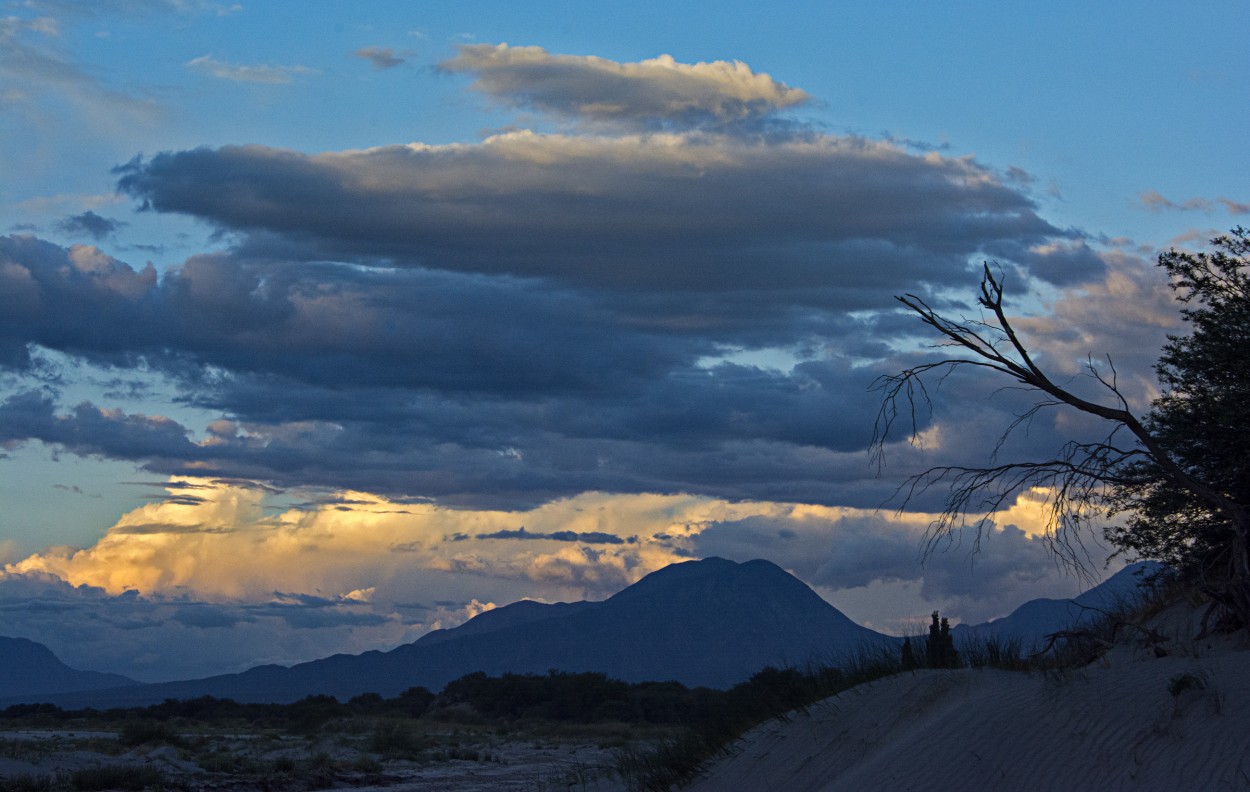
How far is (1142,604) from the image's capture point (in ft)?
83.5

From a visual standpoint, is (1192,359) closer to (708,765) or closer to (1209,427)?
(1209,427)

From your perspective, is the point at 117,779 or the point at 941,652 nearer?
the point at 941,652

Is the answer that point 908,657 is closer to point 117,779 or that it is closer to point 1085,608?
point 1085,608

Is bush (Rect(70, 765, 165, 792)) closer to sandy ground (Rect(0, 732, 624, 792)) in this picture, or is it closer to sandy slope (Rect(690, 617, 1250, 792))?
sandy ground (Rect(0, 732, 624, 792))

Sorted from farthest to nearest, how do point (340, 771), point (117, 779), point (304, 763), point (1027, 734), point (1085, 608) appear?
point (304, 763)
point (340, 771)
point (117, 779)
point (1085, 608)
point (1027, 734)

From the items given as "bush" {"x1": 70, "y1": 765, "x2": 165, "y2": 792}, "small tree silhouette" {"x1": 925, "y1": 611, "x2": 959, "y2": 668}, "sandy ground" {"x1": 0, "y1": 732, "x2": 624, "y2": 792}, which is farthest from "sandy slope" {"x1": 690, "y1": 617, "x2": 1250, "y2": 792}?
"bush" {"x1": 70, "y1": 765, "x2": 165, "y2": 792}

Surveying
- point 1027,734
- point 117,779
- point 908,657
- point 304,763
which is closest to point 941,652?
point 908,657

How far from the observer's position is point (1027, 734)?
17047 millimetres

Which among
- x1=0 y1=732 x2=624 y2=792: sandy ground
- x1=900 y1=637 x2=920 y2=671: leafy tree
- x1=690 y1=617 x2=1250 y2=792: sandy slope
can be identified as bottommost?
x1=0 y1=732 x2=624 y2=792: sandy ground

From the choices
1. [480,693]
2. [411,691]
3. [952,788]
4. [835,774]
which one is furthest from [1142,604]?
[411,691]

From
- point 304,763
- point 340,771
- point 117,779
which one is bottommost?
point 340,771

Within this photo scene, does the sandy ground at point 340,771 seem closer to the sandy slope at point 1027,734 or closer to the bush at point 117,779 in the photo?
the bush at point 117,779

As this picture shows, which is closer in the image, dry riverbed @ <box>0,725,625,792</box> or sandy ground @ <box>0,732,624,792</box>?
dry riverbed @ <box>0,725,625,792</box>

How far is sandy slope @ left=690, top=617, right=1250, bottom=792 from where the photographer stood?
601 inches
